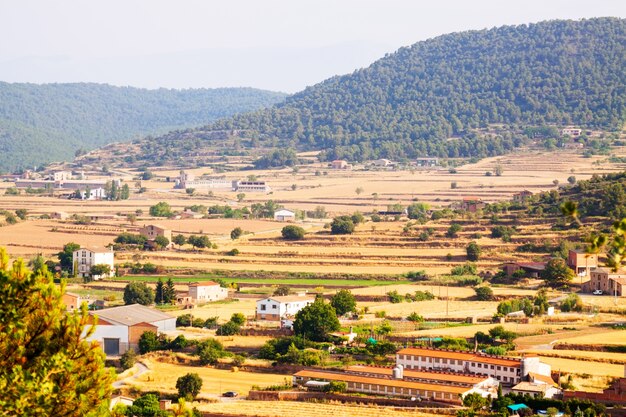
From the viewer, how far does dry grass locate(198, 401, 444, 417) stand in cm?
3566

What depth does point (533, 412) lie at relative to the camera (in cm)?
3494

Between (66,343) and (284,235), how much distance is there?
5899cm

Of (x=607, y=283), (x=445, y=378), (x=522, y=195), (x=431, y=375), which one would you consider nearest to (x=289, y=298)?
(x=607, y=283)

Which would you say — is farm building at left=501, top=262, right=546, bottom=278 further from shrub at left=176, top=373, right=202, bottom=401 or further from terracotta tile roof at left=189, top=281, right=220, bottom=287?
shrub at left=176, top=373, right=202, bottom=401

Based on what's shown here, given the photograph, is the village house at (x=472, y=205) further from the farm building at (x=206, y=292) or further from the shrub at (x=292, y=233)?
the farm building at (x=206, y=292)

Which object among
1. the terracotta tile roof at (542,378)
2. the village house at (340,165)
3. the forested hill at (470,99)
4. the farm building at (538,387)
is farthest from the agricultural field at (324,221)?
the farm building at (538,387)

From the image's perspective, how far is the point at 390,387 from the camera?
38.1 metres

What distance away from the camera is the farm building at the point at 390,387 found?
37.0 m

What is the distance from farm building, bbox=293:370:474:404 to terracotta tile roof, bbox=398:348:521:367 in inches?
98.1

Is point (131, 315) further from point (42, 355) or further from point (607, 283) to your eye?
point (42, 355)

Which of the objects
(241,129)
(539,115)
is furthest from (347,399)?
(241,129)

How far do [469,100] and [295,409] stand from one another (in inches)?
5342

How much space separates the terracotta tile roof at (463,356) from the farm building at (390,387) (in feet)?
8.17

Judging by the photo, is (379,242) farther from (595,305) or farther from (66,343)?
(66,343)
